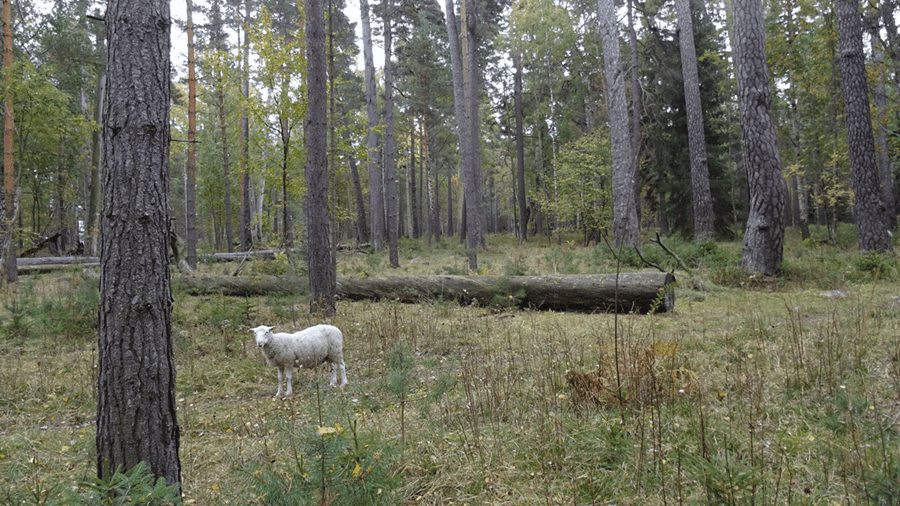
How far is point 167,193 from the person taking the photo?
2.65m

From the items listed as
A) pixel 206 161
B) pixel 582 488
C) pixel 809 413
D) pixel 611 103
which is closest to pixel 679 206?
pixel 611 103

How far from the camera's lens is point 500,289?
334 inches

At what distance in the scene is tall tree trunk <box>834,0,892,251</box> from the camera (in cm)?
→ 962

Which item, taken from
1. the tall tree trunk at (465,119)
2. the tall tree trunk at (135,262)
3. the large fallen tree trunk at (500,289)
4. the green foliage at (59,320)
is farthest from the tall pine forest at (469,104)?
the tall tree trunk at (135,262)

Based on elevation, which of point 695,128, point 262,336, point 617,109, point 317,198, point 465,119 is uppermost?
point 465,119

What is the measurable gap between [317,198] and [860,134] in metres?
11.5

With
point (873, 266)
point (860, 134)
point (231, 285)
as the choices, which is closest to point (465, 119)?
point (231, 285)

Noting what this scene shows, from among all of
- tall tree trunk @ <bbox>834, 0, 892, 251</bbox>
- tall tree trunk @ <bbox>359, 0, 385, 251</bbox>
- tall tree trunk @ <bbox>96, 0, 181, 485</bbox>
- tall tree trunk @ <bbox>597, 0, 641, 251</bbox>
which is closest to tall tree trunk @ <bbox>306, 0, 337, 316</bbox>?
tall tree trunk @ <bbox>96, 0, 181, 485</bbox>

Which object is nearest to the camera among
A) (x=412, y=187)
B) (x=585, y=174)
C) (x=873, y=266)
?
(x=873, y=266)

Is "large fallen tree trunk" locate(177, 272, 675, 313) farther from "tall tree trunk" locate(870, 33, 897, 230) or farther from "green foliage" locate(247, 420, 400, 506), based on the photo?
"tall tree trunk" locate(870, 33, 897, 230)

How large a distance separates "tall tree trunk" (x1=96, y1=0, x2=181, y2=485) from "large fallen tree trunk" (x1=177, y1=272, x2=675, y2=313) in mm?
5752

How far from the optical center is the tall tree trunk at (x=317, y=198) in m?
7.95

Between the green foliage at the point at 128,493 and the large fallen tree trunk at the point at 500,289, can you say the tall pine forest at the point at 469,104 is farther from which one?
the green foliage at the point at 128,493

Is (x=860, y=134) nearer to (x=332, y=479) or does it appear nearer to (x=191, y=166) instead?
(x=332, y=479)
